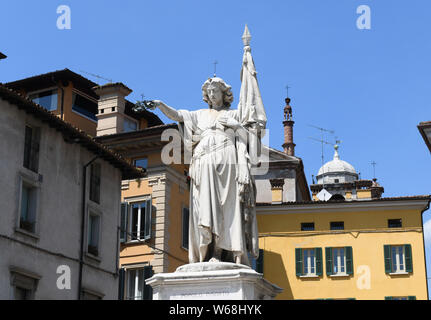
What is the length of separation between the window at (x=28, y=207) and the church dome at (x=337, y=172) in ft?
291

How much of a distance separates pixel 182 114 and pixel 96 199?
28.4m

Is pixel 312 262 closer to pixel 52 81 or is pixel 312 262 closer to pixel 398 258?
pixel 398 258

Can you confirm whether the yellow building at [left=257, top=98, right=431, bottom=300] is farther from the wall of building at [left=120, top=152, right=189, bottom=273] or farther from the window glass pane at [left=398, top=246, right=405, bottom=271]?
the wall of building at [left=120, top=152, right=189, bottom=273]

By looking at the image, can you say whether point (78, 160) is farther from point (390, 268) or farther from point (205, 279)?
point (205, 279)

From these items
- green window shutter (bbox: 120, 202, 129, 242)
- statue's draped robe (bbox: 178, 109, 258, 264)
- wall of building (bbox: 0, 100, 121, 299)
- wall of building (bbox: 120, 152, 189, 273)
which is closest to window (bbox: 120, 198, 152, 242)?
green window shutter (bbox: 120, 202, 129, 242)

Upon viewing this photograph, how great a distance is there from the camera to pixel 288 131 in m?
95.4

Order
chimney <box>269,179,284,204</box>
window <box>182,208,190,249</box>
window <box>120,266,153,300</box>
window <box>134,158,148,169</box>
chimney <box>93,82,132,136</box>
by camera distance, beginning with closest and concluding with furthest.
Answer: window <box>120,266,153,300</box>
window <box>182,208,190,249</box>
window <box>134,158,148,169</box>
chimney <box>93,82,132,136</box>
chimney <box>269,179,284,204</box>

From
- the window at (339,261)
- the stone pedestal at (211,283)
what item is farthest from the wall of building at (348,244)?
the stone pedestal at (211,283)

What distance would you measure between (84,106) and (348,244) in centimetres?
1936

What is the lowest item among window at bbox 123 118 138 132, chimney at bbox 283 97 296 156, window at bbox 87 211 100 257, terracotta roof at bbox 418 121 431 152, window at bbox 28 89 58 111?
window at bbox 87 211 100 257

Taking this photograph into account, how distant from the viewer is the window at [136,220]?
156 feet

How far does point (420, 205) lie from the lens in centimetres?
5638

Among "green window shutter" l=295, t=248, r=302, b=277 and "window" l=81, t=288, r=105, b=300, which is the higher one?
"green window shutter" l=295, t=248, r=302, b=277

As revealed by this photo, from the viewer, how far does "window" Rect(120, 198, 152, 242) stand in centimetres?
4762
